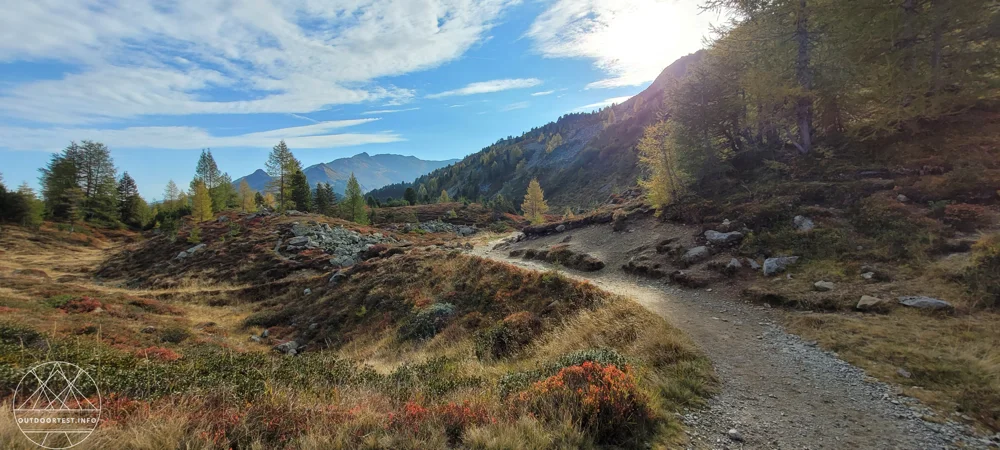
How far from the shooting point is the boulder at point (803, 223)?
14.5 meters

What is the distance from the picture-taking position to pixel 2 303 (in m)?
17.5

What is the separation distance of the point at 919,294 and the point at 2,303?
117ft

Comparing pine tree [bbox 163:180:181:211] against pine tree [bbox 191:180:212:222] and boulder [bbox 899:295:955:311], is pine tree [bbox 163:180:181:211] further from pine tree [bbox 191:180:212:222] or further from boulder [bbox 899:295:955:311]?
boulder [bbox 899:295:955:311]

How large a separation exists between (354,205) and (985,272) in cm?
6797

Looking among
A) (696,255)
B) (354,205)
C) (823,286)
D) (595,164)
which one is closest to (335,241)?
(354,205)

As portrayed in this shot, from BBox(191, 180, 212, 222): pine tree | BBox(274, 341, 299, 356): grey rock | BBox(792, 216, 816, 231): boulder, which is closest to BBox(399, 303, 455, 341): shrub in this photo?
BBox(274, 341, 299, 356): grey rock

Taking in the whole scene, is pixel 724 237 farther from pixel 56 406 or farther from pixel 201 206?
pixel 201 206

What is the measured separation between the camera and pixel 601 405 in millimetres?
5355

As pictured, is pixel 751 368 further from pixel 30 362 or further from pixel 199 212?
pixel 199 212

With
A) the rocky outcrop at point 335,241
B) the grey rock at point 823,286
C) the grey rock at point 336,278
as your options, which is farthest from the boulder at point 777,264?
the rocky outcrop at point 335,241

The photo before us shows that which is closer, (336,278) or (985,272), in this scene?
(985,272)

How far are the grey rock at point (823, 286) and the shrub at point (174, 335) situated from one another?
79.5 feet

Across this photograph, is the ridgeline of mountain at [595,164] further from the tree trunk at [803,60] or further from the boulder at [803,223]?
the boulder at [803,223]

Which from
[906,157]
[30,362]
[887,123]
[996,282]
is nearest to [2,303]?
[30,362]
